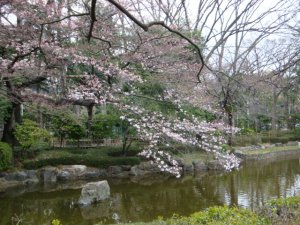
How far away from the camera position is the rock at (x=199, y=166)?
15.9 m

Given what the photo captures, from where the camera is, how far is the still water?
886 centimetres

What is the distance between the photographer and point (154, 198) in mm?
10883

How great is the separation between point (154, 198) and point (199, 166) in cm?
556

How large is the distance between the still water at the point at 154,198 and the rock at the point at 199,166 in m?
0.90

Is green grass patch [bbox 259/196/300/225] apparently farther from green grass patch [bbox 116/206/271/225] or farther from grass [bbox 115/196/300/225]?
green grass patch [bbox 116/206/271/225]

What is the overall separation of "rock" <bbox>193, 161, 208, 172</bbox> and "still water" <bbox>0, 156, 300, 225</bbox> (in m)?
0.90

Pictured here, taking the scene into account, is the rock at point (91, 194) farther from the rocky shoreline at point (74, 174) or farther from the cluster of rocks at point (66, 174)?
the cluster of rocks at point (66, 174)

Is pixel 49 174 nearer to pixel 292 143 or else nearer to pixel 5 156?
pixel 5 156

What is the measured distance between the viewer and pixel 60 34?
9875mm

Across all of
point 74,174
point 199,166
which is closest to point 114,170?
point 74,174

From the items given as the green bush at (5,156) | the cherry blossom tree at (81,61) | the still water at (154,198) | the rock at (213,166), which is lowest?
the still water at (154,198)

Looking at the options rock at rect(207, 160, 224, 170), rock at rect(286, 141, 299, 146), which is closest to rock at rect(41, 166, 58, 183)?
rock at rect(207, 160, 224, 170)

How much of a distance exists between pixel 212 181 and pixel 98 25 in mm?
7428

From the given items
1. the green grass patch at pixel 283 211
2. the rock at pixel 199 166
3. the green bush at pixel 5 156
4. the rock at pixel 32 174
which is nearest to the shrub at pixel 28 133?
the green bush at pixel 5 156
